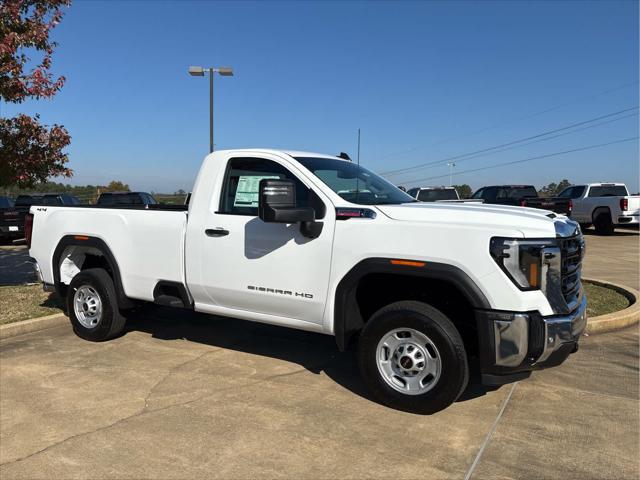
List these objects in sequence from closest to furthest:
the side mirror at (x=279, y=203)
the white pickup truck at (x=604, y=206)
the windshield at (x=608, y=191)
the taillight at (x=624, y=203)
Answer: the side mirror at (x=279, y=203) < the taillight at (x=624, y=203) < the white pickup truck at (x=604, y=206) < the windshield at (x=608, y=191)

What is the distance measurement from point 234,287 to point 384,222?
1.58 m

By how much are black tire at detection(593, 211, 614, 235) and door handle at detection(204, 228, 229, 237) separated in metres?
19.4

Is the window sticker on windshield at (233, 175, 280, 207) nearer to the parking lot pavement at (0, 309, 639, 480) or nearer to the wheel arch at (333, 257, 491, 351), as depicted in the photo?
the wheel arch at (333, 257, 491, 351)

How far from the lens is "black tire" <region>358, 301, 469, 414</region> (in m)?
3.64

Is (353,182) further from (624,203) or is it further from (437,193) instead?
(624,203)

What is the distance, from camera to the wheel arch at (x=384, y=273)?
3553mm

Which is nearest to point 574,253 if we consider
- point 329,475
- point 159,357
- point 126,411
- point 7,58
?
point 329,475

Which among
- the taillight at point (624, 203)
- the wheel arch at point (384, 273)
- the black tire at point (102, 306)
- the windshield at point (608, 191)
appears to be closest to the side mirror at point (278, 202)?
the wheel arch at point (384, 273)

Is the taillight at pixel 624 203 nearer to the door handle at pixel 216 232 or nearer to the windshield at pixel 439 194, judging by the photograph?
the windshield at pixel 439 194

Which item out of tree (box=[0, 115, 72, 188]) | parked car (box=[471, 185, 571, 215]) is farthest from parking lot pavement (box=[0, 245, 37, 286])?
parked car (box=[471, 185, 571, 215])

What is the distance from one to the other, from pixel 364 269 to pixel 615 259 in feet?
36.4

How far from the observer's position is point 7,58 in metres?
6.34

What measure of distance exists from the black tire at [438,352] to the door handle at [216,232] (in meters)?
1.58

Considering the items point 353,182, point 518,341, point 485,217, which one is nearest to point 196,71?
point 353,182
